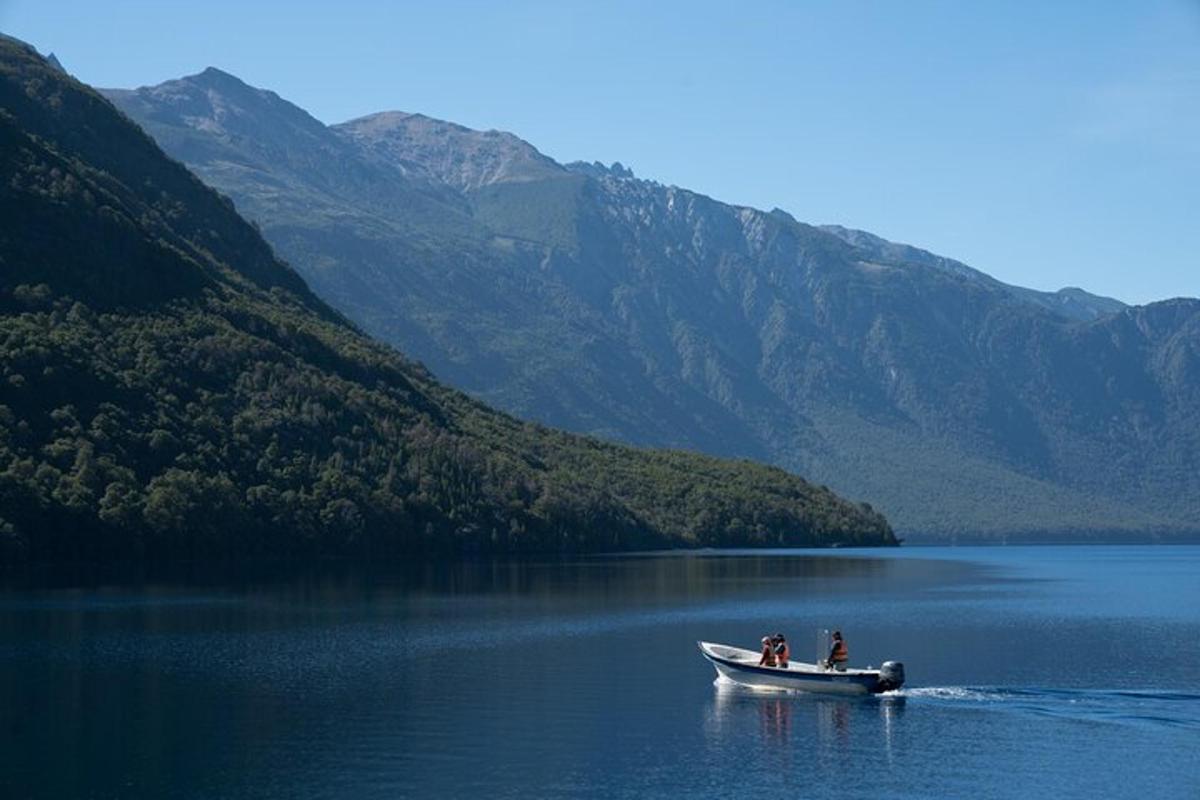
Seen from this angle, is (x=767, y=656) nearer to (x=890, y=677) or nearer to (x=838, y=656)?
(x=838, y=656)

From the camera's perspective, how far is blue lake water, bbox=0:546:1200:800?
6244 centimetres

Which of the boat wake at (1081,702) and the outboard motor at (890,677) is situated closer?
the boat wake at (1081,702)

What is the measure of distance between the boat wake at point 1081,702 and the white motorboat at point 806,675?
104 centimetres

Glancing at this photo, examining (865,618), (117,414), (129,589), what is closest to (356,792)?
(865,618)

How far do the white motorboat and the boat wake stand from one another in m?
1.04

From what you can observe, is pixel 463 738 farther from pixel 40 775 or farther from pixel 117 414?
pixel 117 414

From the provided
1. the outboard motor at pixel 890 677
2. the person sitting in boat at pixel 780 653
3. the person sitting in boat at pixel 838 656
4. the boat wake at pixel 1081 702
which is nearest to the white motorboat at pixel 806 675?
the outboard motor at pixel 890 677

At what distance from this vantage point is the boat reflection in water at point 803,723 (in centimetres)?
7012

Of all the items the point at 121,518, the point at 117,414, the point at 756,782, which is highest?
the point at 117,414

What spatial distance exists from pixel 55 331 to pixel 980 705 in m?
139

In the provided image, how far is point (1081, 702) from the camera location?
8138cm

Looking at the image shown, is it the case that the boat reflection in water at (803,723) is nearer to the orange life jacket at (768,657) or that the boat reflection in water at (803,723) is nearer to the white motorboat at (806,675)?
the white motorboat at (806,675)

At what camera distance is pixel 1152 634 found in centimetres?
11894

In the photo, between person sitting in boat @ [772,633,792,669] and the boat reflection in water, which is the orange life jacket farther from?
the boat reflection in water
